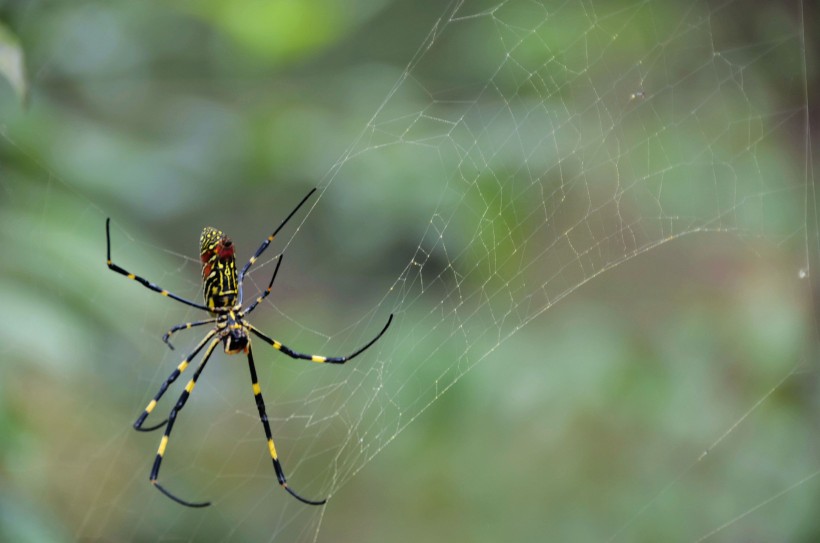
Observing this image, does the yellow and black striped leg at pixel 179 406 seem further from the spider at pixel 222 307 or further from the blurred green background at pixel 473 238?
the blurred green background at pixel 473 238

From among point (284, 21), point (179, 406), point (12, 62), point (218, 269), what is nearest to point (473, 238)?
point (218, 269)

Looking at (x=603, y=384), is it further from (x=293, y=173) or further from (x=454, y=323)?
(x=293, y=173)

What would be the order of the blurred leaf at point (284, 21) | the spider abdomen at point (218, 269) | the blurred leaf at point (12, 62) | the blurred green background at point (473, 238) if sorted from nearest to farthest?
the blurred leaf at point (12, 62) → the blurred green background at point (473, 238) → the spider abdomen at point (218, 269) → the blurred leaf at point (284, 21)

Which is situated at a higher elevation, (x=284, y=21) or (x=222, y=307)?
(x=284, y=21)

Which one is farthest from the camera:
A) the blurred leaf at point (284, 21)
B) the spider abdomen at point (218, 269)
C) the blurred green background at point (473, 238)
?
the blurred leaf at point (284, 21)

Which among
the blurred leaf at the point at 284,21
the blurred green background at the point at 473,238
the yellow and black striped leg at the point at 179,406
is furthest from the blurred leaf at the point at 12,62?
the yellow and black striped leg at the point at 179,406

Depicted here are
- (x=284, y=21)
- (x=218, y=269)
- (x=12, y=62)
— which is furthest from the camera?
(x=284, y=21)

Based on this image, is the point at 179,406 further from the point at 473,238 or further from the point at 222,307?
the point at 473,238

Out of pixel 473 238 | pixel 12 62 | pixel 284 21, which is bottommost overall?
pixel 12 62

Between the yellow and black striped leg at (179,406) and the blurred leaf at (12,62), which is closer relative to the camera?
the blurred leaf at (12,62)

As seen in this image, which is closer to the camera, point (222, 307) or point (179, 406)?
point (222, 307)
